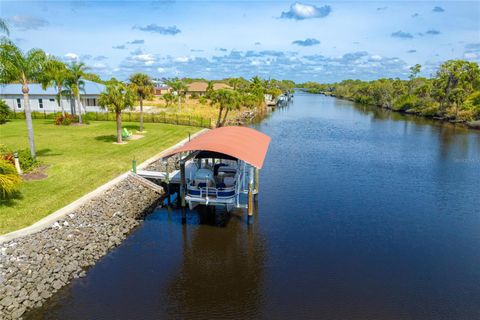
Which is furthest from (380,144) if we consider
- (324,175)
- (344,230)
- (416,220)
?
(344,230)

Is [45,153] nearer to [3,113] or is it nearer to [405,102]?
[3,113]

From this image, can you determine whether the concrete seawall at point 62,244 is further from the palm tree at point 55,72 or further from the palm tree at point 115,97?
the palm tree at point 55,72

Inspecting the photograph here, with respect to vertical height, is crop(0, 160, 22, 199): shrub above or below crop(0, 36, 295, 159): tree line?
below

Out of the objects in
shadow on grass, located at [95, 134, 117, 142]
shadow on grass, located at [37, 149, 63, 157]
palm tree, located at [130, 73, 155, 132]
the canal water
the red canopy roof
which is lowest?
the canal water

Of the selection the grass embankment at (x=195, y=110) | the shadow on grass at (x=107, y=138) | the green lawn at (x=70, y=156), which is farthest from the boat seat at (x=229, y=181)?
the grass embankment at (x=195, y=110)

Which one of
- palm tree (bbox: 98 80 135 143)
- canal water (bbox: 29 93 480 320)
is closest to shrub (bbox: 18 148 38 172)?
canal water (bbox: 29 93 480 320)

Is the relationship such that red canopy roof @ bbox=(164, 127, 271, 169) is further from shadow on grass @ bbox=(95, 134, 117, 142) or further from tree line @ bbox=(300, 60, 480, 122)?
tree line @ bbox=(300, 60, 480, 122)
